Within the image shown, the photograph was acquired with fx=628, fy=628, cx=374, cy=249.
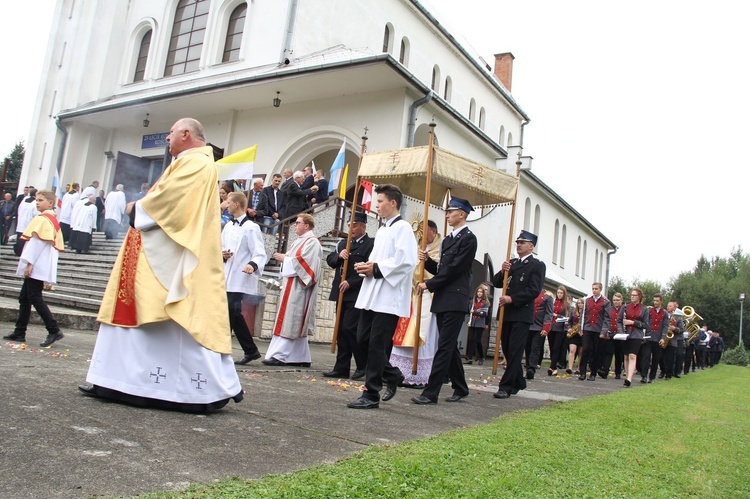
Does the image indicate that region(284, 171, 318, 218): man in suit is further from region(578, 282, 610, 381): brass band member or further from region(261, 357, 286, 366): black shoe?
region(261, 357, 286, 366): black shoe

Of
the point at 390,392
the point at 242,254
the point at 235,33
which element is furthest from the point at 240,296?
the point at 235,33

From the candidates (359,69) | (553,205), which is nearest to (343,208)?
(359,69)

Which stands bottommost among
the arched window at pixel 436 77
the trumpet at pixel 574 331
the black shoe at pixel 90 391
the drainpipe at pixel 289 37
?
the black shoe at pixel 90 391

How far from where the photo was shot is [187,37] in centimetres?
2475

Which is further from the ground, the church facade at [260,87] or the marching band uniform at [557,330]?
the church facade at [260,87]

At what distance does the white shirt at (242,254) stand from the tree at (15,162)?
62.7 metres

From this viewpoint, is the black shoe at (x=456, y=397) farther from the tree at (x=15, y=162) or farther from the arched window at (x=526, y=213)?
the tree at (x=15, y=162)

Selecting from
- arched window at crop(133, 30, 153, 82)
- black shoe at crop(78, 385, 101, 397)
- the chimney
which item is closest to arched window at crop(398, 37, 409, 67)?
arched window at crop(133, 30, 153, 82)

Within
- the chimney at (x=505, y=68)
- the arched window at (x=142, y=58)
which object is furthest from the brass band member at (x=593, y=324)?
the chimney at (x=505, y=68)

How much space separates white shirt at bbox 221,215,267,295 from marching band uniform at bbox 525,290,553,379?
20.3ft

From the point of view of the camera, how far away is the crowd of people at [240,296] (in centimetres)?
457

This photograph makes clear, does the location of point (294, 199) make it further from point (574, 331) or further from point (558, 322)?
point (574, 331)

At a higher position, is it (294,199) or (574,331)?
(294,199)

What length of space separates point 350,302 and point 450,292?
6.65 feet
